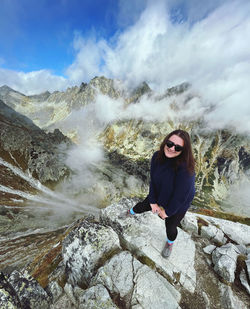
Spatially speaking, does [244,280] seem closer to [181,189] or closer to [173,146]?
[181,189]

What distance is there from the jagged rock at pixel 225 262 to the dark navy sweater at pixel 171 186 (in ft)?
15.8

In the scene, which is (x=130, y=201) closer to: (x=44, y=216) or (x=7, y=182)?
(x=44, y=216)

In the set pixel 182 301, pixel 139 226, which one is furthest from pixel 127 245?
pixel 182 301

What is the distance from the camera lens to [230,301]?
6527 millimetres

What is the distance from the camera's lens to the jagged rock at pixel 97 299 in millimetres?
6133

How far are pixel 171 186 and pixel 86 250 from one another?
6836 mm

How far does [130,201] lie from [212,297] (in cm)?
853

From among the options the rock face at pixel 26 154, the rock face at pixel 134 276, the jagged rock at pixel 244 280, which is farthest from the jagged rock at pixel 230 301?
the rock face at pixel 26 154

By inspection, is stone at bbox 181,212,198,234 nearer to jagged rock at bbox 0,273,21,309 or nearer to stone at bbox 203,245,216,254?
stone at bbox 203,245,216,254

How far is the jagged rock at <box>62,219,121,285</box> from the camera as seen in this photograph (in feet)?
27.4

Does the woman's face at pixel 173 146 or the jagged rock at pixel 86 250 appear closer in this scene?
the woman's face at pixel 173 146

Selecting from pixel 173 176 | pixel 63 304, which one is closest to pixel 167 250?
pixel 173 176

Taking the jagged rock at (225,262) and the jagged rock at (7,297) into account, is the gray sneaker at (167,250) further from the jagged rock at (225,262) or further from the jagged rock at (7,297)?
the jagged rock at (7,297)

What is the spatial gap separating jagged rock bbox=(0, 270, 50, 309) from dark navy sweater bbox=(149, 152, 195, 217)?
296 inches
